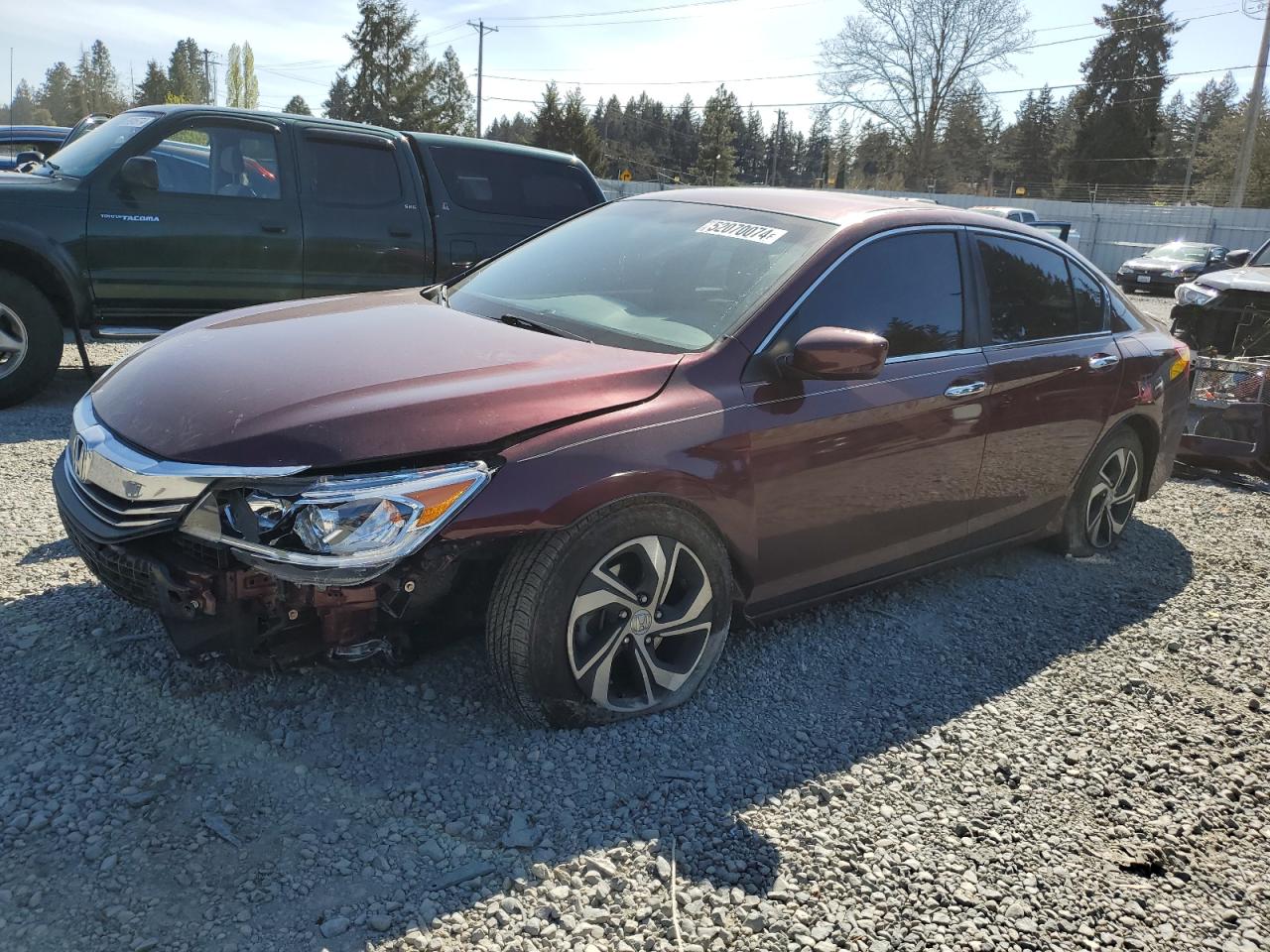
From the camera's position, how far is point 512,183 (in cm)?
812

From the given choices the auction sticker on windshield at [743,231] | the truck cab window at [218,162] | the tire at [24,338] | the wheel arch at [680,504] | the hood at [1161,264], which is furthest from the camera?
the hood at [1161,264]

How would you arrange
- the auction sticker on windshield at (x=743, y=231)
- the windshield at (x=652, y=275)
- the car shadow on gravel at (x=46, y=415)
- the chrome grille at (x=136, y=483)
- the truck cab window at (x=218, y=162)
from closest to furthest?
the chrome grille at (x=136, y=483)
the windshield at (x=652, y=275)
the auction sticker on windshield at (x=743, y=231)
the car shadow on gravel at (x=46, y=415)
the truck cab window at (x=218, y=162)

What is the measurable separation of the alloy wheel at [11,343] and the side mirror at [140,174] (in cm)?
113

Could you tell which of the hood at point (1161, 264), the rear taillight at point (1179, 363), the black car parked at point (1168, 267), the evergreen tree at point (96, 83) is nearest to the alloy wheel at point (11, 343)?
the rear taillight at point (1179, 363)

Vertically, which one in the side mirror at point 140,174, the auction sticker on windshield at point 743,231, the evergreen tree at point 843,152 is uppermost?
the evergreen tree at point 843,152

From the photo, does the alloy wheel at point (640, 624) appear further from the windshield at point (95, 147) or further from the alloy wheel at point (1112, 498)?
the windshield at point (95, 147)

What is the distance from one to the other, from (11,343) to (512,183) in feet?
12.5

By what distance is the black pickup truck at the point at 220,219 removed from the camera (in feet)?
20.7

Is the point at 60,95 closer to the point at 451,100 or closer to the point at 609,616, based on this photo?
the point at 451,100

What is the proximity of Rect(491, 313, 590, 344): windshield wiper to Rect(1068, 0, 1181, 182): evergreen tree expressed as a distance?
2770 inches

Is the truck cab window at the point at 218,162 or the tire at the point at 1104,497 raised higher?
the truck cab window at the point at 218,162

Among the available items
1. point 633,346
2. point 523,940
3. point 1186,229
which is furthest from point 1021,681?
point 1186,229

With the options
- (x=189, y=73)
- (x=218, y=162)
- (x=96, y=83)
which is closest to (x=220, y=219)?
(x=218, y=162)

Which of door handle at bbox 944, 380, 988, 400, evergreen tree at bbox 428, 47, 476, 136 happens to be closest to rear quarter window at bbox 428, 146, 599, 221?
door handle at bbox 944, 380, 988, 400
